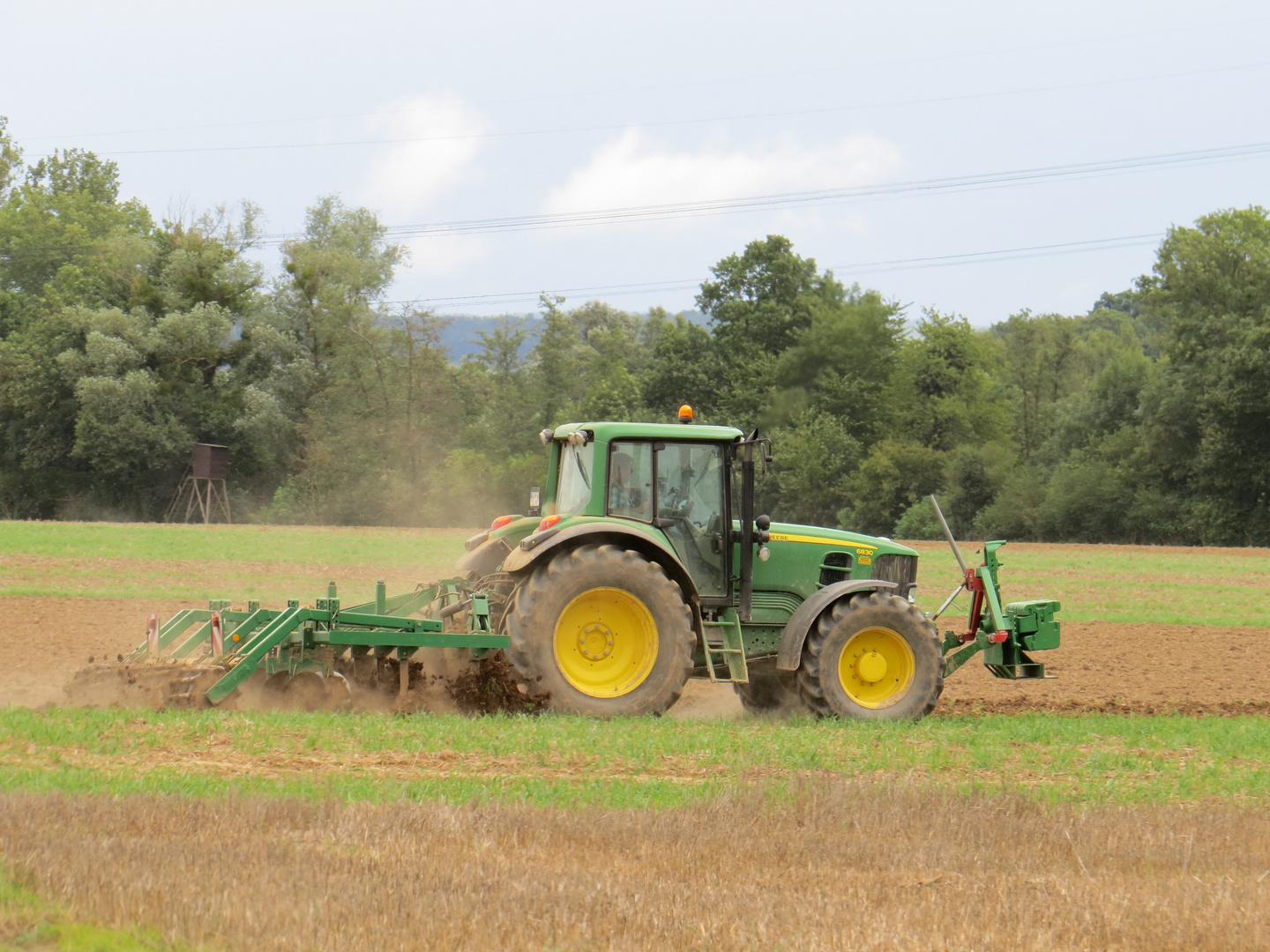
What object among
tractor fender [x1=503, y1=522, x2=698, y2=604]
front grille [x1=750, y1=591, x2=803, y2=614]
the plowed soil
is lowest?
the plowed soil

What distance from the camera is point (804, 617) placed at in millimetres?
9820

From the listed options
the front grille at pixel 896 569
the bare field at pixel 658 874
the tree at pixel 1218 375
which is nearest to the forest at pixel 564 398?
the tree at pixel 1218 375

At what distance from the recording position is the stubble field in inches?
184

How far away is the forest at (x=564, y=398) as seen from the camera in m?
47.8

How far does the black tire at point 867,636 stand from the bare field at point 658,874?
9.72 ft

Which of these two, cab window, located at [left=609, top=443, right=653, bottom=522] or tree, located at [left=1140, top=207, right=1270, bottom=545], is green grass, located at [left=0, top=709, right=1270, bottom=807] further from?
tree, located at [left=1140, top=207, right=1270, bottom=545]

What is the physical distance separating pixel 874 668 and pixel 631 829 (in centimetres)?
442

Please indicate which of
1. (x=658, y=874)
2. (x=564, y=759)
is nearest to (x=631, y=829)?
(x=658, y=874)

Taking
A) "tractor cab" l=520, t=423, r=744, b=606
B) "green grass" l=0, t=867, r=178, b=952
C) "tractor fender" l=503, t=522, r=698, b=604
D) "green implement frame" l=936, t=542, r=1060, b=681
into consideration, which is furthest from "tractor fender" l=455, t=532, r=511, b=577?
A: "green grass" l=0, t=867, r=178, b=952

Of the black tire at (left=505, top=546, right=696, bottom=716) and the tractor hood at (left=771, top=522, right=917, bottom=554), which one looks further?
the tractor hood at (left=771, top=522, right=917, bottom=554)

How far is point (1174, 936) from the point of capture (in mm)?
4781

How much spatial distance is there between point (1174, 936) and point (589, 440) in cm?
612

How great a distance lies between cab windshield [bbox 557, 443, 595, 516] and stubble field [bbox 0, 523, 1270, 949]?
6.39 feet

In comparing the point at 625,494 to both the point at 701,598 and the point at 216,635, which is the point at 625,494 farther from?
the point at 216,635
